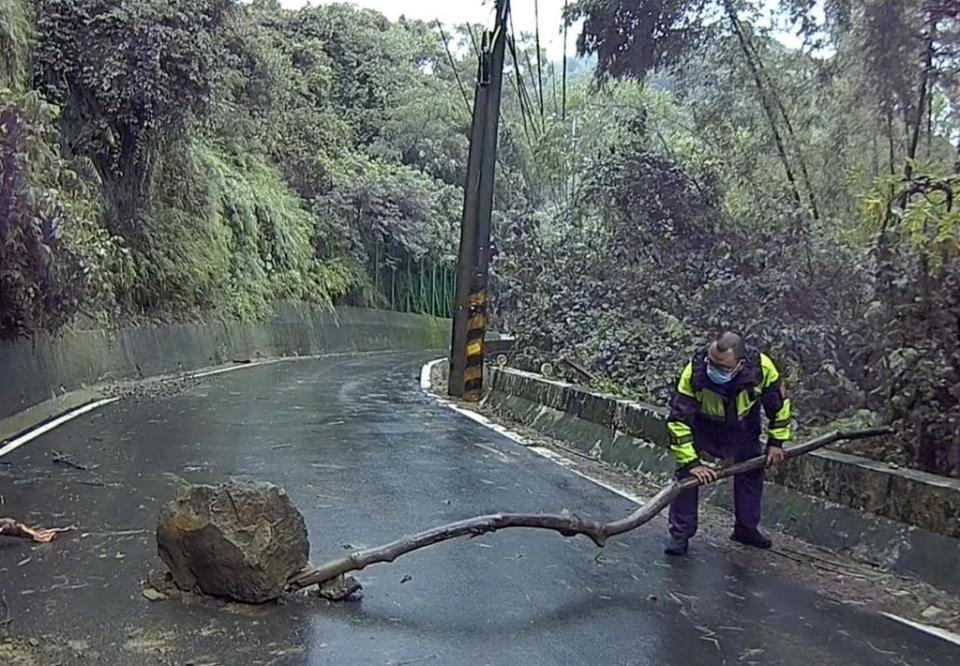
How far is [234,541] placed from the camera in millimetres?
5422

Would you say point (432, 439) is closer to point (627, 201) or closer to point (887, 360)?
point (627, 201)

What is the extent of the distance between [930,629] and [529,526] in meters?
2.22

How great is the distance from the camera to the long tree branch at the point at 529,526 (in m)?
5.62

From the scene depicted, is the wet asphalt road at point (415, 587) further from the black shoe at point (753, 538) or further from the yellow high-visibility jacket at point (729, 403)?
the yellow high-visibility jacket at point (729, 403)

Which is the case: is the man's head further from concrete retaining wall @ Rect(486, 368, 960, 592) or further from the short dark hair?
concrete retaining wall @ Rect(486, 368, 960, 592)

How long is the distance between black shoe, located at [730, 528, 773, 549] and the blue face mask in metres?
1.08

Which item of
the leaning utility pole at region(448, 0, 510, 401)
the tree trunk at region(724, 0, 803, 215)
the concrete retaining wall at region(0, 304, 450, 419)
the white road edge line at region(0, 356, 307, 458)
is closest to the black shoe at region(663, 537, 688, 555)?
the white road edge line at region(0, 356, 307, 458)

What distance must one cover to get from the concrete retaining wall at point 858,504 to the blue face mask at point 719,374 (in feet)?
3.63

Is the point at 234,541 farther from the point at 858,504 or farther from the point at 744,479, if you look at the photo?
the point at 858,504

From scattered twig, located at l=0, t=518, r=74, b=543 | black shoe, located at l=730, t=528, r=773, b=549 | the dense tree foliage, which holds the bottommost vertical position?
black shoe, located at l=730, t=528, r=773, b=549

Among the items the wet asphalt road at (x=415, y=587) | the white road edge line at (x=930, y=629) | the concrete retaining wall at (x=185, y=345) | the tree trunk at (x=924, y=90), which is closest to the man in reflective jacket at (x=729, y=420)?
the wet asphalt road at (x=415, y=587)

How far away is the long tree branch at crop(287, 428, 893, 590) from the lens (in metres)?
5.62

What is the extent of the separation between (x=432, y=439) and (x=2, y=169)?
17.4 feet

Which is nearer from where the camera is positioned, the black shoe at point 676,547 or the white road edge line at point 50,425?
the black shoe at point 676,547
